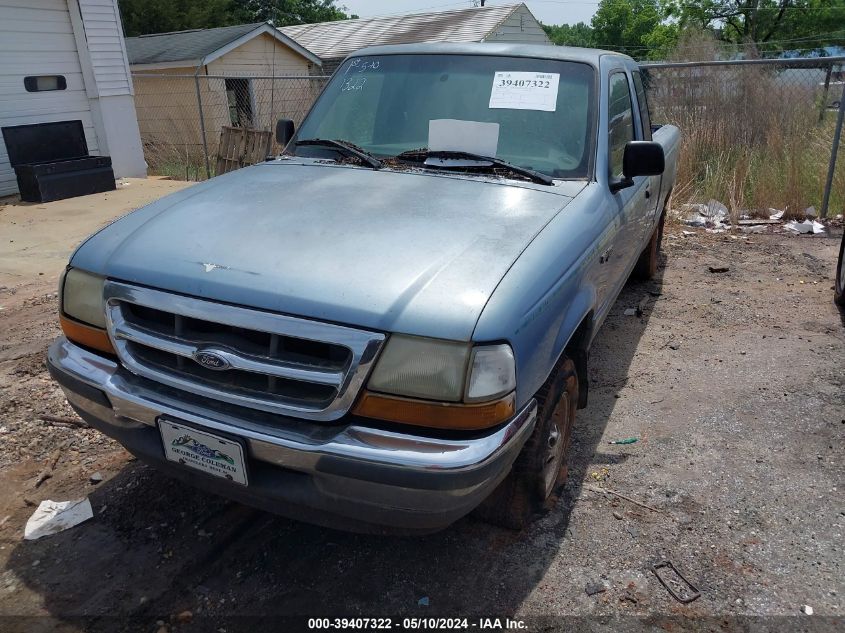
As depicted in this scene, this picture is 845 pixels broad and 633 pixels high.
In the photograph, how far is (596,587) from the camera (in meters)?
2.43

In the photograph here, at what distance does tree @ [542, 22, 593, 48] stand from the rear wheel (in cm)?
6187

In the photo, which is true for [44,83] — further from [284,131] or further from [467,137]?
[467,137]

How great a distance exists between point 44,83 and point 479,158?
33.9 feet

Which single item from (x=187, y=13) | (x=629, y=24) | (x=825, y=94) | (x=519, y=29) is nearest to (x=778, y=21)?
(x=629, y=24)

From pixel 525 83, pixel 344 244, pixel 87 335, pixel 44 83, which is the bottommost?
pixel 87 335

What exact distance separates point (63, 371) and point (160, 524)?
0.78 meters

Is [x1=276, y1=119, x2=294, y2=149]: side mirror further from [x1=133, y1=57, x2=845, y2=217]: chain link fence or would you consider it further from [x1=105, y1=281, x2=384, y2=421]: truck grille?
[x1=133, y1=57, x2=845, y2=217]: chain link fence

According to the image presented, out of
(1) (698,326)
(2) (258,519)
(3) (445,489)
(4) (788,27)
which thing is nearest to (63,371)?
(2) (258,519)

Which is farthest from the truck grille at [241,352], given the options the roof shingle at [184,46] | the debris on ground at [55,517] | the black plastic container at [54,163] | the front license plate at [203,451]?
the roof shingle at [184,46]

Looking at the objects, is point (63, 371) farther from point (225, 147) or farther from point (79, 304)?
point (225, 147)

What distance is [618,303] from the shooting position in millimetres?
5438

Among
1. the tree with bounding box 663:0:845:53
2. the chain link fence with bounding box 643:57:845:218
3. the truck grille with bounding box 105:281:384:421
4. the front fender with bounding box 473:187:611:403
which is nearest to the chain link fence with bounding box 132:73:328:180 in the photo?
the chain link fence with bounding box 643:57:845:218

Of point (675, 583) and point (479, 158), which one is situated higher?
point (479, 158)

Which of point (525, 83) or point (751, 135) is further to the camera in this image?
point (751, 135)
